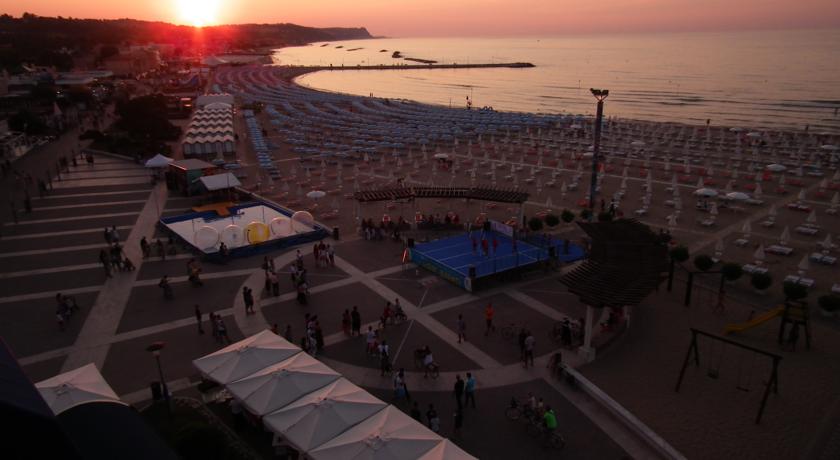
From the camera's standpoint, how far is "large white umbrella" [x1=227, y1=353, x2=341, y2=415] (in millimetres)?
11477

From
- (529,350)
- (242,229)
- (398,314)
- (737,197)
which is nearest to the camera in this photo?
(529,350)

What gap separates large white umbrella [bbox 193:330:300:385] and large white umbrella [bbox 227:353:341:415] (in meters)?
0.25

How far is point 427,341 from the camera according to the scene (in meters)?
16.1

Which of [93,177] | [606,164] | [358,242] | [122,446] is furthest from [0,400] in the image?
[606,164]

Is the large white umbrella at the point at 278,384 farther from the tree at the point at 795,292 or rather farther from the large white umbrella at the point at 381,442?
the tree at the point at 795,292

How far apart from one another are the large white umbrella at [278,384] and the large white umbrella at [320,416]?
0.26m

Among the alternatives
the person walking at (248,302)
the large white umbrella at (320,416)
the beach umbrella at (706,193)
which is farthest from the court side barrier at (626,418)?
the beach umbrella at (706,193)

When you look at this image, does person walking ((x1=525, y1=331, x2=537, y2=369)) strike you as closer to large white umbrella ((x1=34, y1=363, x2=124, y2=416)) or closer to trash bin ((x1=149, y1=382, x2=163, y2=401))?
trash bin ((x1=149, y1=382, x2=163, y2=401))

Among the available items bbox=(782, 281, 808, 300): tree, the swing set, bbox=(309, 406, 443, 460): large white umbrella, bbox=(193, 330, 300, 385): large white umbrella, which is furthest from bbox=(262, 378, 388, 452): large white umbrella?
bbox=(782, 281, 808, 300): tree

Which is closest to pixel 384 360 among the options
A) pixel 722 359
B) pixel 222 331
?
pixel 222 331

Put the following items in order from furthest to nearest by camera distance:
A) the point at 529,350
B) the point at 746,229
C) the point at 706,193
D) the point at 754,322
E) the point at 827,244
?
the point at 706,193, the point at 746,229, the point at 827,244, the point at 754,322, the point at 529,350

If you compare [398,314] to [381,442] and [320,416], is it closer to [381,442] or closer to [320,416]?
[320,416]

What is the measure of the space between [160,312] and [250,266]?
456 centimetres

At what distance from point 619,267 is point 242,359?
10808 mm
